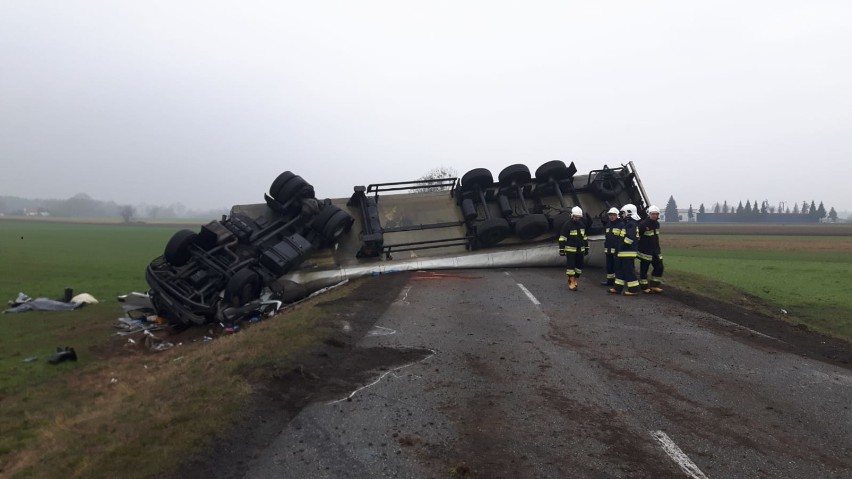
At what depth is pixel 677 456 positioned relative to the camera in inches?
156

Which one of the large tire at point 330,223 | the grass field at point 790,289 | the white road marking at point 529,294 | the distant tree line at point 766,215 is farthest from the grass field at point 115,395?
the distant tree line at point 766,215

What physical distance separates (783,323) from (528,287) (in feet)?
14.6

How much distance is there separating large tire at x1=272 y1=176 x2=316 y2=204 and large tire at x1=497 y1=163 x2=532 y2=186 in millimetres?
5407

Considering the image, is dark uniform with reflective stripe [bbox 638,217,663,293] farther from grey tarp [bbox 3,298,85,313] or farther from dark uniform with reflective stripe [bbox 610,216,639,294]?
grey tarp [bbox 3,298,85,313]

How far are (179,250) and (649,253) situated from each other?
377 inches

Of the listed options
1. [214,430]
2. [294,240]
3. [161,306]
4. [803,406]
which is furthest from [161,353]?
[803,406]

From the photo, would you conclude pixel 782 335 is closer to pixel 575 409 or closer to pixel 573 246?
pixel 573 246

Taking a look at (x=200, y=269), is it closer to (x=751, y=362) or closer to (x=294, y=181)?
(x=294, y=181)

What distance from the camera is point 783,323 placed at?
969cm

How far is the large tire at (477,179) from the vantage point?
1627 cm

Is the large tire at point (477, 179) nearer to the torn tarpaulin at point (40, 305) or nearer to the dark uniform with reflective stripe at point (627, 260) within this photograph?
the dark uniform with reflective stripe at point (627, 260)

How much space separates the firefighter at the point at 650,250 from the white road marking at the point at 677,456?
7.97 m

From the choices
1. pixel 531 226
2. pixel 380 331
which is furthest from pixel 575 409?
pixel 531 226

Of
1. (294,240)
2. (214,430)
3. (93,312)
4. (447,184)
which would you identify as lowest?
(93,312)
